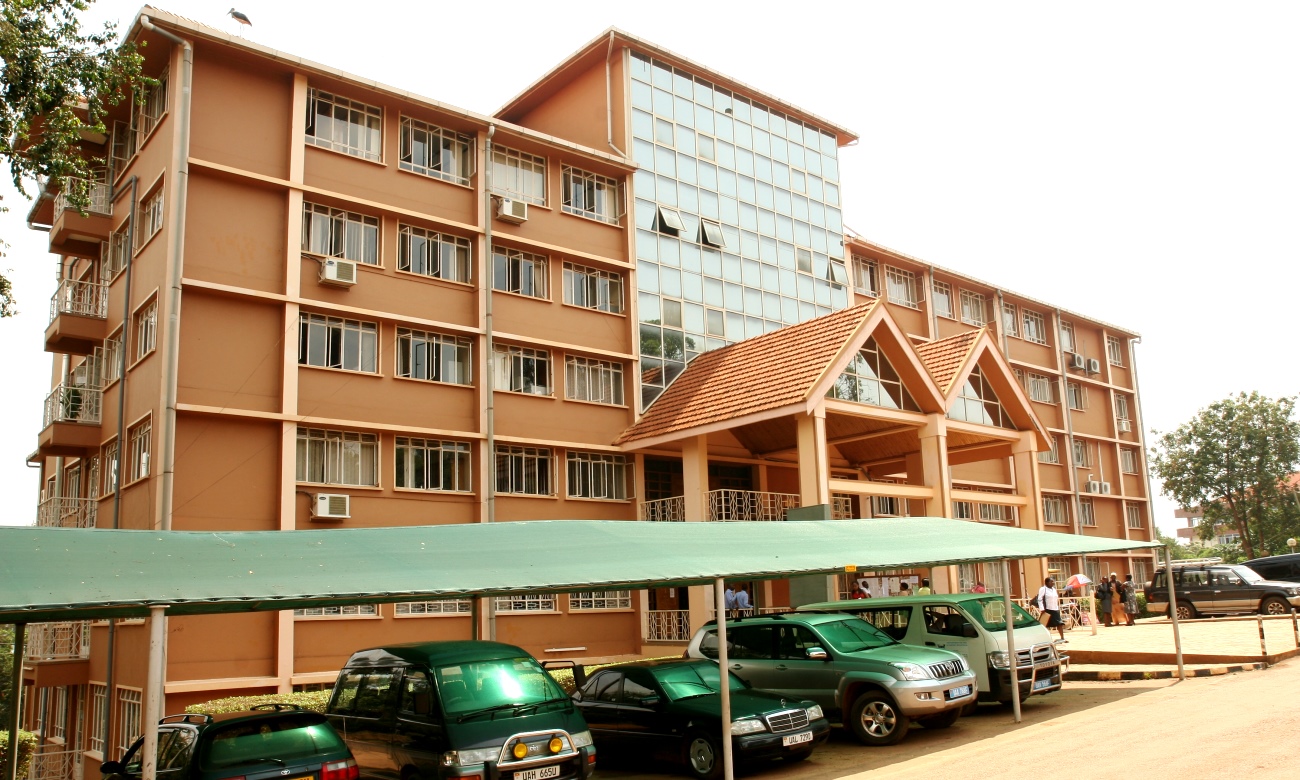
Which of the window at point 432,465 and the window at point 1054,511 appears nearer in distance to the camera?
the window at point 432,465

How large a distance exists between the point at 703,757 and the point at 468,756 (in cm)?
340

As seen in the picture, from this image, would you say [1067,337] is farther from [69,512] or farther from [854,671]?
[69,512]

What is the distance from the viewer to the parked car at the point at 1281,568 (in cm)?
3462

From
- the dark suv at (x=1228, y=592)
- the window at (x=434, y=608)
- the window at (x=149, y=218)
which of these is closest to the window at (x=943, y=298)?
the dark suv at (x=1228, y=592)

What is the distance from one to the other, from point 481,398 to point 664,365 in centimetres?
570

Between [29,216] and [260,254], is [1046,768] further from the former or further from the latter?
[29,216]

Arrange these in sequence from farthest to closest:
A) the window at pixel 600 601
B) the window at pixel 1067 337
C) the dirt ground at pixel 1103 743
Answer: the window at pixel 1067 337 < the window at pixel 600 601 < the dirt ground at pixel 1103 743

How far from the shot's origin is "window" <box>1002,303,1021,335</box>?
41.8 m

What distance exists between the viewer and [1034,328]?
4378cm

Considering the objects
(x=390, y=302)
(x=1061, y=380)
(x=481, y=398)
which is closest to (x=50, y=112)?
(x=390, y=302)

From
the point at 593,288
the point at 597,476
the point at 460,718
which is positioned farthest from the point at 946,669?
the point at 593,288

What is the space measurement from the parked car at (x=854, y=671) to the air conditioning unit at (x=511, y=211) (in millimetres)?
12720

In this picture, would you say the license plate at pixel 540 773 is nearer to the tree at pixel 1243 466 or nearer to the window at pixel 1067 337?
the window at pixel 1067 337

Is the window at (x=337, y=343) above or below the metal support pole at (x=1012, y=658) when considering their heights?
above
